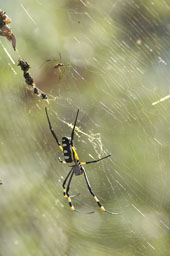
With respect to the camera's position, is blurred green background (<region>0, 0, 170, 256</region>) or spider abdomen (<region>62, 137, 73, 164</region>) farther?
blurred green background (<region>0, 0, 170, 256</region>)

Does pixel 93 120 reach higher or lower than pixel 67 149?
lower

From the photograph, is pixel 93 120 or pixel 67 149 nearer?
pixel 67 149

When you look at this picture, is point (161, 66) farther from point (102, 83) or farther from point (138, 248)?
point (138, 248)

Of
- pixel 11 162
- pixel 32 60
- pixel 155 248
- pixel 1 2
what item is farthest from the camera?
pixel 155 248

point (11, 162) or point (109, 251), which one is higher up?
point (11, 162)

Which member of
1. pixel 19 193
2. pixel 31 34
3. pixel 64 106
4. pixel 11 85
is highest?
pixel 31 34

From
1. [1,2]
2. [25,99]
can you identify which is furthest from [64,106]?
[1,2]

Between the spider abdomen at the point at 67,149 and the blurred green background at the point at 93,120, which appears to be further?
the blurred green background at the point at 93,120

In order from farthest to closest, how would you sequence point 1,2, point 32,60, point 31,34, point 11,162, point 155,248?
point 155,248
point 11,162
point 31,34
point 32,60
point 1,2
